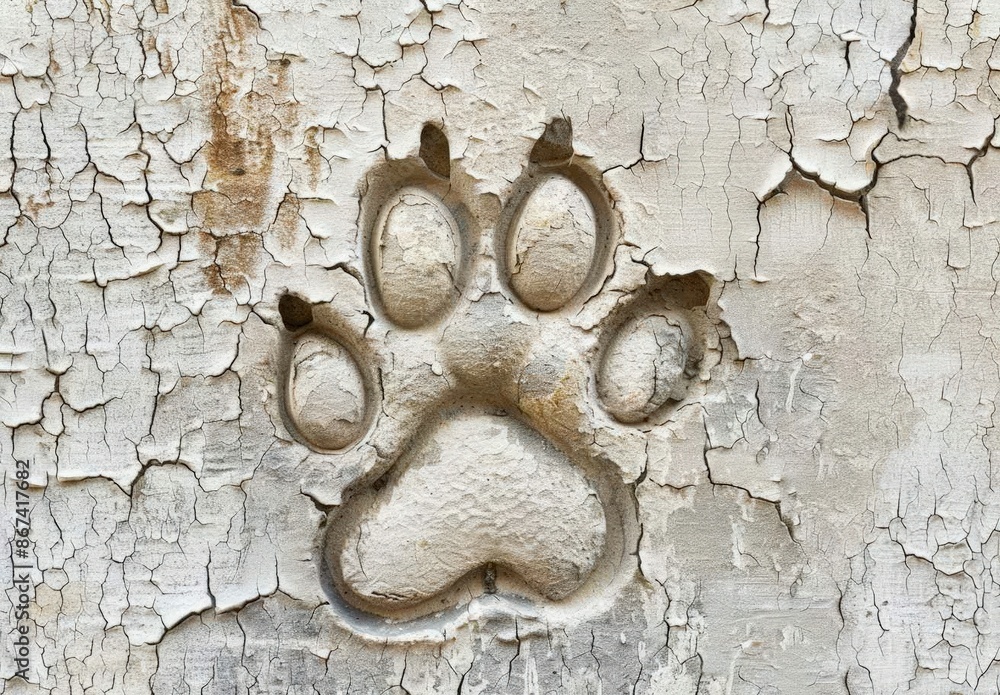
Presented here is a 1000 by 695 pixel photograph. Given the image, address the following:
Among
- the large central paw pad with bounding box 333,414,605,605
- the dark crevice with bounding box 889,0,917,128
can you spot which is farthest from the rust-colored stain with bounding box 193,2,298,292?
the dark crevice with bounding box 889,0,917,128

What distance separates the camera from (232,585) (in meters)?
1.10

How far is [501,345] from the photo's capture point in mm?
1115

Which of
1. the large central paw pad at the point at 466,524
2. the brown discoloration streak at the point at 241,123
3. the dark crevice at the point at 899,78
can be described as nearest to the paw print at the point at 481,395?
the large central paw pad at the point at 466,524

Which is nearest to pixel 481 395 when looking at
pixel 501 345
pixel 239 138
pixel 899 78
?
pixel 501 345

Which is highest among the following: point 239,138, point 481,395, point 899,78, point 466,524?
point 899,78

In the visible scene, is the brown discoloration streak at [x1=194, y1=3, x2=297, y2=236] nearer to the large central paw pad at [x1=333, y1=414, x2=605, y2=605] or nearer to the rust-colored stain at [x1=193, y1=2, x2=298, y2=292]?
the rust-colored stain at [x1=193, y1=2, x2=298, y2=292]

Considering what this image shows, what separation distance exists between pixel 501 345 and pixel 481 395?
80 millimetres

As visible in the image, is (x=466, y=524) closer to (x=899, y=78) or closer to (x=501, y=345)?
(x=501, y=345)

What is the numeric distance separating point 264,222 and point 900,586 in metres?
0.95

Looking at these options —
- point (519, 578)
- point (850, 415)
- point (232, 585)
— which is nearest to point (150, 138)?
point (232, 585)

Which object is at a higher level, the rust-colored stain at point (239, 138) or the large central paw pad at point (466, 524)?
the rust-colored stain at point (239, 138)

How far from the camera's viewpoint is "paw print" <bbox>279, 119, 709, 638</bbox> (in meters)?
1.11

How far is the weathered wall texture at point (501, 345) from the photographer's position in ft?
3.63

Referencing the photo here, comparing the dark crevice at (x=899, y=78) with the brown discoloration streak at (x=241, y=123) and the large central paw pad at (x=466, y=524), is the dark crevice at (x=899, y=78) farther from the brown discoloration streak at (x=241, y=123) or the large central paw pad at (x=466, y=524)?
the brown discoloration streak at (x=241, y=123)
